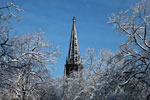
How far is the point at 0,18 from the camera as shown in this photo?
1056cm

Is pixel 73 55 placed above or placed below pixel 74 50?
below

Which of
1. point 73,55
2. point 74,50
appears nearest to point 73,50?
point 74,50

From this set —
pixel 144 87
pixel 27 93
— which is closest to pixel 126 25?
pixel 144 87

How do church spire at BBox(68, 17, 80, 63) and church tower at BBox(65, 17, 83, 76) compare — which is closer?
church tower at BBox(65, 17, 83, 76)

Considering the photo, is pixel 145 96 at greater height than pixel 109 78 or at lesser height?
lesser

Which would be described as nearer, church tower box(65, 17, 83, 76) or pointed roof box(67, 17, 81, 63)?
church tower box(65, 17, 83, 76)

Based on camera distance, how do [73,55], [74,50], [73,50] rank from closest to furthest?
[74,50], [73,50], [73,55]

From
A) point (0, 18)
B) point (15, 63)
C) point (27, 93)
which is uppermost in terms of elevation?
point (0, 18)

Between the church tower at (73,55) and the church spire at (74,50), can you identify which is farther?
the church spire at (74,50)

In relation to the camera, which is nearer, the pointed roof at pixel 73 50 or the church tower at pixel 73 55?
the church tower at pixel 73 55

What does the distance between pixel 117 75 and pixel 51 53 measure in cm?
739

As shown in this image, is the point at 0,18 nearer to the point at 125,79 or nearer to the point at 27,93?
the point at 125,79

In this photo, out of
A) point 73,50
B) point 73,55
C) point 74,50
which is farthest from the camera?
point 73,55

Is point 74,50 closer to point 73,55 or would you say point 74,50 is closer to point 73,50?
point 73,50
